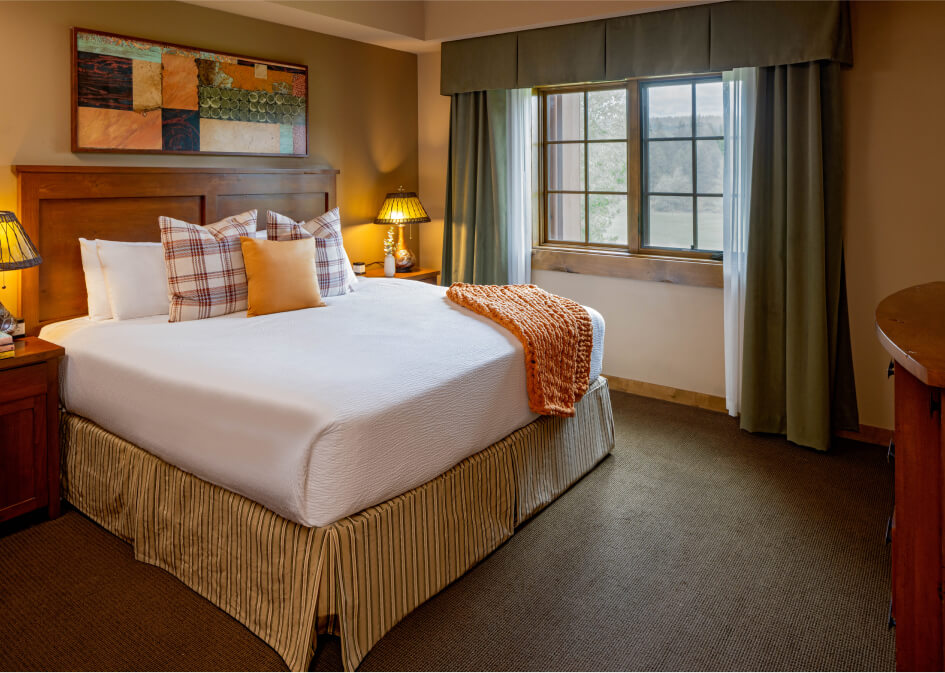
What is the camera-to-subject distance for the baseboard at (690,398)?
3559mm

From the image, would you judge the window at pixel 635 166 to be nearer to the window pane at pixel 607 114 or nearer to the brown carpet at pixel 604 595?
the window pane at pixel 607 114

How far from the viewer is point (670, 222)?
4230mm

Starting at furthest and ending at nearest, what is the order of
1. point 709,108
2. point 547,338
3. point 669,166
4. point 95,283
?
point 669,166 → point 709,108 → point 95,283 → point 547,338

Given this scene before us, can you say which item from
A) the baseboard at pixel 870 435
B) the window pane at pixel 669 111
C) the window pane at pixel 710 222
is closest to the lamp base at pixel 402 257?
the window pane at pixel 669 111

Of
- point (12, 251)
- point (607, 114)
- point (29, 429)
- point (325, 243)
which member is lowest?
point (29, 429)

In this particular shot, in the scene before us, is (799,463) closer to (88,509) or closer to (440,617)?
(440,617)

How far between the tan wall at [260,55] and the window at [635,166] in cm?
108

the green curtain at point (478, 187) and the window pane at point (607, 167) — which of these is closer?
the window pane at point (607, 167)

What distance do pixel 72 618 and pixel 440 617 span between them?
1.13 meters

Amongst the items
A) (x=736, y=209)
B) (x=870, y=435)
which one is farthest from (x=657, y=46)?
(x=870, y=435)

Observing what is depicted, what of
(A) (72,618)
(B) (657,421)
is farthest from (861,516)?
(A) (72,618)

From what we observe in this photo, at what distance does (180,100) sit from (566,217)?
243cm

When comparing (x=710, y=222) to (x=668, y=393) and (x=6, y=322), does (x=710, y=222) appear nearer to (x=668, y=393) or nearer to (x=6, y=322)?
(x=668, y=393)

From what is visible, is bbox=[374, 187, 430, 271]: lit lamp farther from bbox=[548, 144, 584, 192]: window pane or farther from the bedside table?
the bedside table
